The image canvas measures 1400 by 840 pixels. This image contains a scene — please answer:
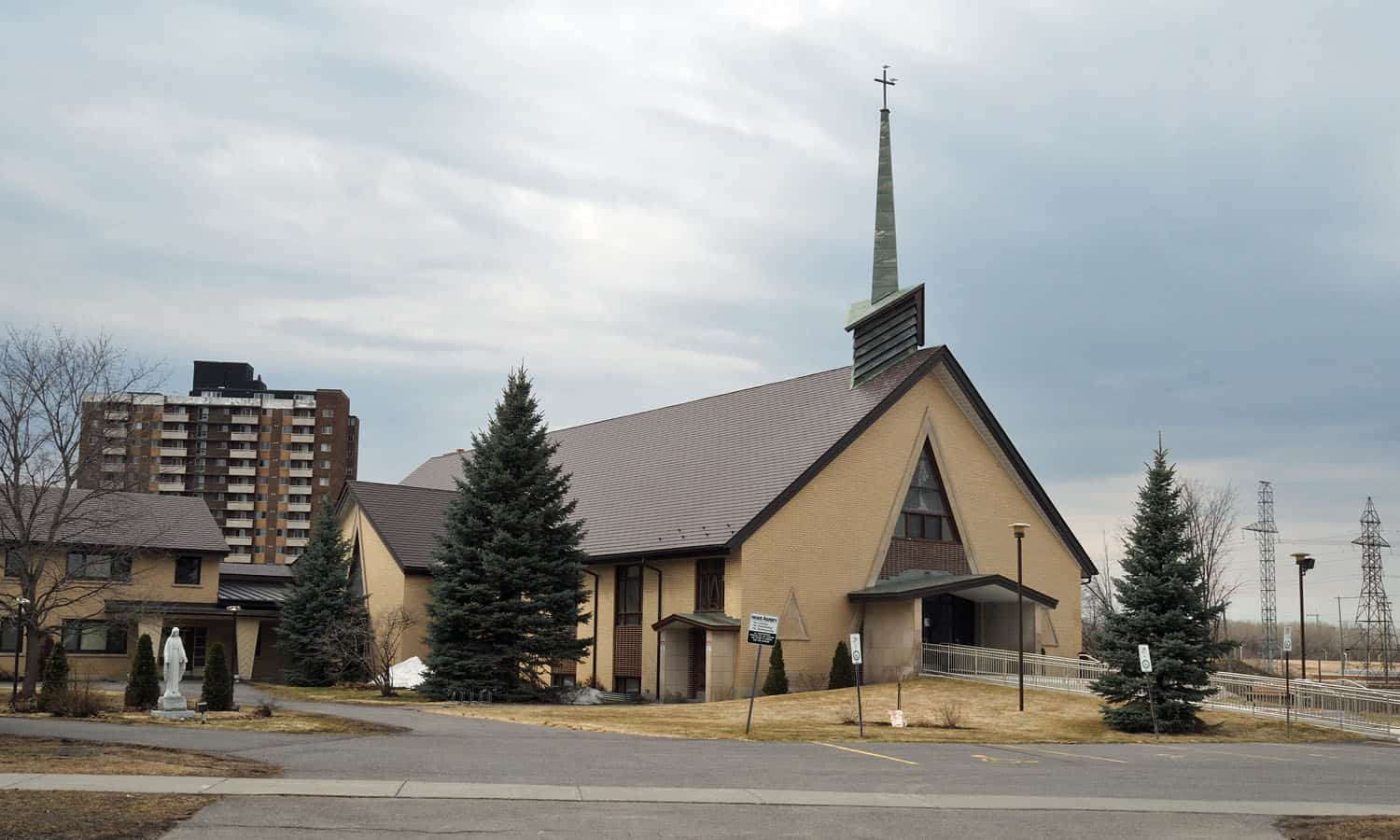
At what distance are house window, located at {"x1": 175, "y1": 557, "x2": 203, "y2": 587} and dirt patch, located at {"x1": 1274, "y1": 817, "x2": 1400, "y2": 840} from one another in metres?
51.9

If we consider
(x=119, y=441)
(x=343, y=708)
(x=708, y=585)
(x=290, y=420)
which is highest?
(x=290, y=420)

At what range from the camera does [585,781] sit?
54.2 feet

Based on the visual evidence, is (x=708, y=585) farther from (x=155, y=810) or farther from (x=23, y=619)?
(x=155, y=810)

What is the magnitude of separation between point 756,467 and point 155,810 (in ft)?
102

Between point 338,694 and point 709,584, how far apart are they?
40.9ft

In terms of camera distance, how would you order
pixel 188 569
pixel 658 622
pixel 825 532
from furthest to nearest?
1. pixel 188 569
2. pixel 658 622
3. pixel 825 532

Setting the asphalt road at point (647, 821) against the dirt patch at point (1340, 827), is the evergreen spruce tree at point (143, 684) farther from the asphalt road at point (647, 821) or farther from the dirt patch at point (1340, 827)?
the dirt patch at point (1340, 827)

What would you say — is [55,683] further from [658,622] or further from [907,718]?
[907,718]

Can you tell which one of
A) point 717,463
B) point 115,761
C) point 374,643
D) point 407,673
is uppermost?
point 717,463

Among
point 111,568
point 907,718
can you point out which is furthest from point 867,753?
point 111,568

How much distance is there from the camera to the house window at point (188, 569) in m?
57.6

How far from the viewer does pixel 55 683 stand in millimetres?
27719

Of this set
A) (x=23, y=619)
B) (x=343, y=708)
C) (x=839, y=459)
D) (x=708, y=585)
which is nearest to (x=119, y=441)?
(x=23, y=619)

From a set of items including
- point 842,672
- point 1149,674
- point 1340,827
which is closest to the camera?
point 1340,827
